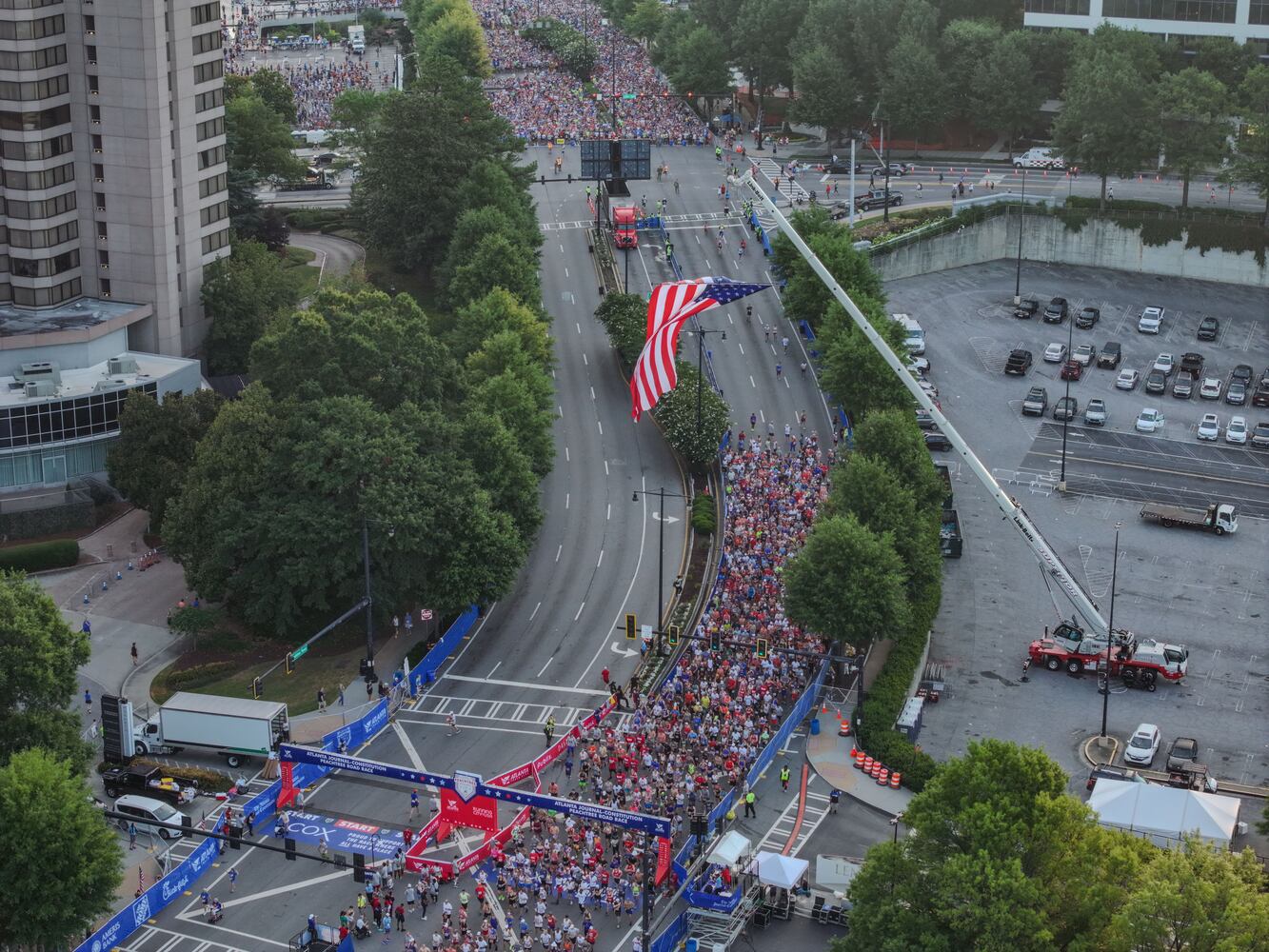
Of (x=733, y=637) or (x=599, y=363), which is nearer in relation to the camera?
(x=733, y=637)

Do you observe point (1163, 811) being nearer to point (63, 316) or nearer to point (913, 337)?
point (913, 337)

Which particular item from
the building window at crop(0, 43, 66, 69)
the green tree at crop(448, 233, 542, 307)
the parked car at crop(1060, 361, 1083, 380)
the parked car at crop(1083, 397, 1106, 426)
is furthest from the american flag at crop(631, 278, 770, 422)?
the parked car at crop(1060, 361, 1083, 380)

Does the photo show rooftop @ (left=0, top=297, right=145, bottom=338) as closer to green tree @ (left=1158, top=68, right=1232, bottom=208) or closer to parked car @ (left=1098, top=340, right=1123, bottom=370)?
parked car @ (left=1098, top=340, right=1123, bottom=370)

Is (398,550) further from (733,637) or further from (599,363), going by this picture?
(599,363)

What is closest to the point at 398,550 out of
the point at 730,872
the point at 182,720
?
the point at 182,720

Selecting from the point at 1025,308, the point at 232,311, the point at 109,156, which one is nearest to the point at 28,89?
the point at 109,156

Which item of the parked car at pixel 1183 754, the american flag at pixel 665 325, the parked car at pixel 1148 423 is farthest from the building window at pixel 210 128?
the parked car at pixel 1183 754
